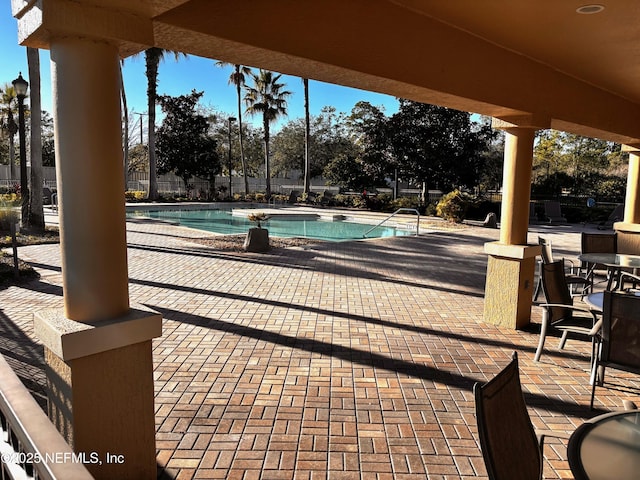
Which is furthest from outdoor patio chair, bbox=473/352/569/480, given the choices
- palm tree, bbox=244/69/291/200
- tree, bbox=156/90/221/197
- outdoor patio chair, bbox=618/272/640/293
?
tree, bbox=156/90/221/197

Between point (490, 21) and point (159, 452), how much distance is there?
4.05 meters

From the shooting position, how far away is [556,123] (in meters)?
5.59

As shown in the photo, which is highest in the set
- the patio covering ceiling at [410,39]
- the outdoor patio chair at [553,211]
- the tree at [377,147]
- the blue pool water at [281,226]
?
the tree at [377,147]

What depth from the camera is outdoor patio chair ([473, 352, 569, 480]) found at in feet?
4.89

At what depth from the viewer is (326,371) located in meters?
3.97

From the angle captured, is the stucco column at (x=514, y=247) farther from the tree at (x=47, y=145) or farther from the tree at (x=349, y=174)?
the tree at (x=47, y=145)

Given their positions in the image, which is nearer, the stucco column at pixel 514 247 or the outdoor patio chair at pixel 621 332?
the outdoor patio chair at pixel 621 332

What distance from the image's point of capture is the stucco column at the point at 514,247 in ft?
16.6

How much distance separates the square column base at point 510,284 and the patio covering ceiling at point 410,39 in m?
1.47

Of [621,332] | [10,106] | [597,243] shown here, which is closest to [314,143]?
[10,106]

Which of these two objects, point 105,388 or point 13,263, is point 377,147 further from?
point 105,388

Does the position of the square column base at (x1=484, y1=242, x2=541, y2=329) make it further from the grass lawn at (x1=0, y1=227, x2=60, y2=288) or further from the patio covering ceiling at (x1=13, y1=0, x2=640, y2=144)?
the grass lawn at (x1=0, y1=227, x2=60, y2=288)

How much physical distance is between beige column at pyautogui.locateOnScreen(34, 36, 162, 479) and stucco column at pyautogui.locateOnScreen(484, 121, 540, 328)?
4.19 metres

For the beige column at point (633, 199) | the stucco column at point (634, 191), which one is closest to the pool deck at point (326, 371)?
the beige column at point (633, 199)
